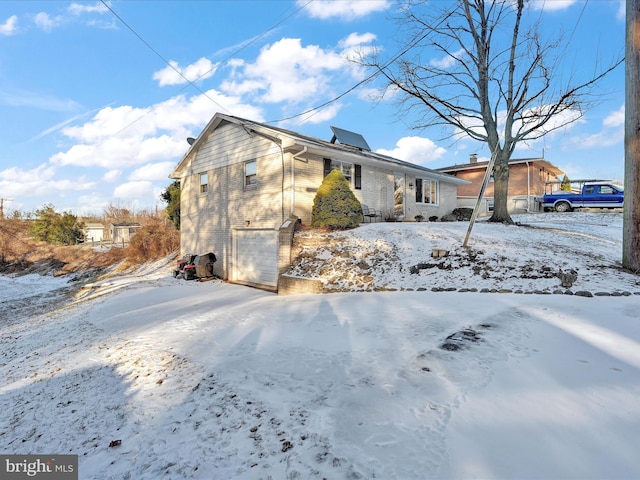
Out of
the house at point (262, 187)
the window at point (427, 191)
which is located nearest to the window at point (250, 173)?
the house at point (262, 187)

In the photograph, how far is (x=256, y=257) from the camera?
44.1 feet

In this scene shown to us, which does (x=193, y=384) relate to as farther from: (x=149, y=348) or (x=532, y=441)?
(x=532, y=441)

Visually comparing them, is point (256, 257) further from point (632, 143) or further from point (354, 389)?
point (632, 143)

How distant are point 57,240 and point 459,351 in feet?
144

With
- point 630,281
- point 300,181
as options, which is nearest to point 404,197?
point 300,181

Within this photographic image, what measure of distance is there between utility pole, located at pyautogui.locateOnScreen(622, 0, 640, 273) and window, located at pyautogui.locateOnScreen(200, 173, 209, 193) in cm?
1488

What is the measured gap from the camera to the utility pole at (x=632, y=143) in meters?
7.20

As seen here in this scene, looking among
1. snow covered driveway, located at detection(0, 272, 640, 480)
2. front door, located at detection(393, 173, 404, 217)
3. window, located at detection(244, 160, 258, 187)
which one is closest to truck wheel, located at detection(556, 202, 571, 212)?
front door, located at detection(393, 173, 404, 217)

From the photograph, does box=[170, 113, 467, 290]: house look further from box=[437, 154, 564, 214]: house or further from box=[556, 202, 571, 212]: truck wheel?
box=[437, 154, 564, 214]: house

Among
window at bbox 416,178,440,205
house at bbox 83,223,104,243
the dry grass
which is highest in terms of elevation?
window at bbox 416,178,440,205

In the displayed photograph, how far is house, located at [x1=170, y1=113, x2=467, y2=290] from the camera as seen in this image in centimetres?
1237

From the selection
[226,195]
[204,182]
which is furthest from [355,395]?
[204,182]

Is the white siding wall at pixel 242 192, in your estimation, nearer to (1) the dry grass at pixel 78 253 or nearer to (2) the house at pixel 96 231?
(1) the dry grass at pixel 78 253

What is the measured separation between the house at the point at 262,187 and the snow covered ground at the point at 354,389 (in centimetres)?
568
